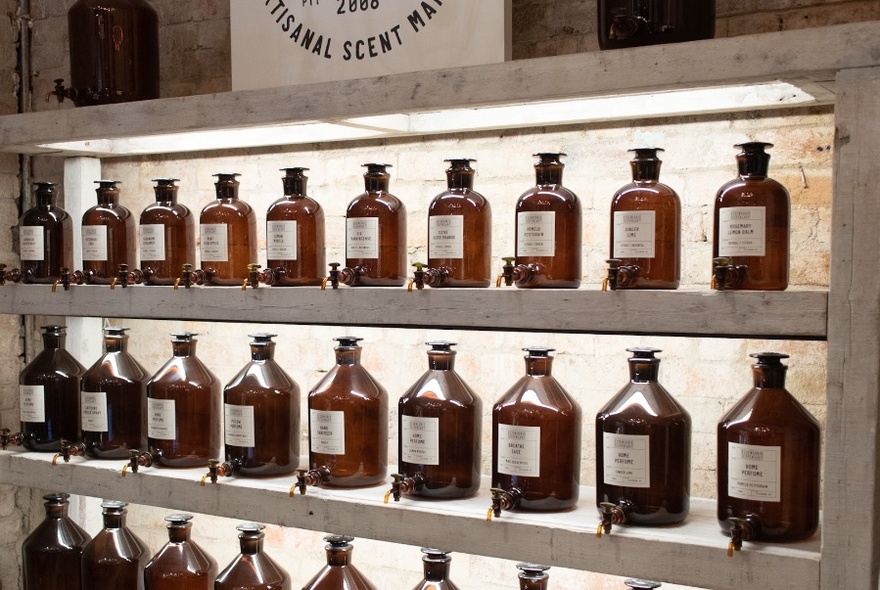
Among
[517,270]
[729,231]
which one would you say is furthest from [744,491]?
[517,270]

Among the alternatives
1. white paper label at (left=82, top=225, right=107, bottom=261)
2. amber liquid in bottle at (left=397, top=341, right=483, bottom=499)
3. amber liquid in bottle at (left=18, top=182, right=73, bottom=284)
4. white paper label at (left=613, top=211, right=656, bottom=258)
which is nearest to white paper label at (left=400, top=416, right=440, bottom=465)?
amber liquid in bottle at (left=397, top=341, right=483, bottom=499)

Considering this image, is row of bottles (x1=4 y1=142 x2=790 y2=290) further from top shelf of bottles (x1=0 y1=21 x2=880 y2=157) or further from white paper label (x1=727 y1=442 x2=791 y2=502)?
white paper label (x1=727 y1=442 x2=791 y2=502)

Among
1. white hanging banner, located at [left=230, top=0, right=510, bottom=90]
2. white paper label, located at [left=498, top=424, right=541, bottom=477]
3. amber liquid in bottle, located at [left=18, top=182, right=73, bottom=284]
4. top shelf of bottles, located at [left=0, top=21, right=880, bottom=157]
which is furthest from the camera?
amber liquid in bottle, located at [left=18, top=182, right=73, bottom=284]

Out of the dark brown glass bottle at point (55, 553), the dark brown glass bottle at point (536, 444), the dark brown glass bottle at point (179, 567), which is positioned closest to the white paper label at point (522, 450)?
the dark brown glass bottle at point (536, 444)

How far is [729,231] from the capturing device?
4.70 ft

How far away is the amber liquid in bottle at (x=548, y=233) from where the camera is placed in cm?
158

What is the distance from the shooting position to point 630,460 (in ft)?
4.91

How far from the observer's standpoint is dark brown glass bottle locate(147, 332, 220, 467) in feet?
6.34

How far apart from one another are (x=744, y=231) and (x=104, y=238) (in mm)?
1299

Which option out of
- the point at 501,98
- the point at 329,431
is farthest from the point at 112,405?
the point at 501,98

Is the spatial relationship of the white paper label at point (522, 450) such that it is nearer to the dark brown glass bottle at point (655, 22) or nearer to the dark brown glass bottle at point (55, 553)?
the dark brown glass bottle at point (655, 22)

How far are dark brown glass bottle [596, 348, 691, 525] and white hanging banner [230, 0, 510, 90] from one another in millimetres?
781

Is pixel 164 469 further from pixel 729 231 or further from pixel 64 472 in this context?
pixel 729 231

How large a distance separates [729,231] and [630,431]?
34 cm
